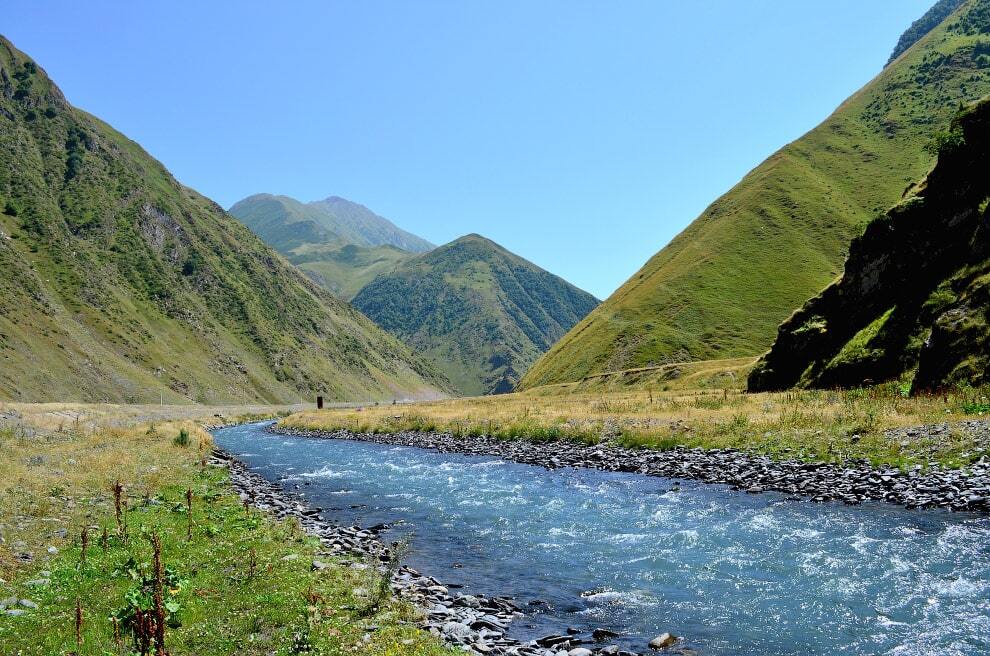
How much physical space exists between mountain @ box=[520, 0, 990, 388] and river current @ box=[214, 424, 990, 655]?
95486 millimetres

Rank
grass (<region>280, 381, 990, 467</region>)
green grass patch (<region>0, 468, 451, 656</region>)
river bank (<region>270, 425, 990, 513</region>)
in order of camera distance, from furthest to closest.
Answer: grass (<region>280, 381, 990, 467</region>) → river bank (<region>270, 425, 990, 513</region>) → green grass patch (<region>0, 468, 451, 656</region>)

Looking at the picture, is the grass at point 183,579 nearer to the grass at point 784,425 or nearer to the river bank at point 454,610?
the river bank at point 454,610

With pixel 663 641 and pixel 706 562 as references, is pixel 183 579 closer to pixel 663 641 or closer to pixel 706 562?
pixel 663 641

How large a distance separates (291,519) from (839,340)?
46183 mm

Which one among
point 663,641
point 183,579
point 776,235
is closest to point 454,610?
point 663,641

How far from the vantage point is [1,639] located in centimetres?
913

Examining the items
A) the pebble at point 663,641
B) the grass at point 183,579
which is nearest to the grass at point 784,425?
the pebble at point 663,641

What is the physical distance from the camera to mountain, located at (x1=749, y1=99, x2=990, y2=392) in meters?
29.6

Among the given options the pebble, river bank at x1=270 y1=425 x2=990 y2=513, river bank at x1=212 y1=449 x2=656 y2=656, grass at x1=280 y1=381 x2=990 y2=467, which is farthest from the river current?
grass at x1=280 y1=381 x2=990 y2=467

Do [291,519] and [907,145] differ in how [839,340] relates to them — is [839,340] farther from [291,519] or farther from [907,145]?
[907,145]

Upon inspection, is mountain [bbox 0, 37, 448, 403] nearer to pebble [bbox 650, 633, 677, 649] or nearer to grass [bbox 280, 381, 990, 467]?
grass [bbox 280, 381, 990, 467]

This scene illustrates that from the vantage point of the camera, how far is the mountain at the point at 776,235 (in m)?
121

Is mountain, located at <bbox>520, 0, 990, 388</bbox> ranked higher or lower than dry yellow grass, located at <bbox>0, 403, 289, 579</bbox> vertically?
higher

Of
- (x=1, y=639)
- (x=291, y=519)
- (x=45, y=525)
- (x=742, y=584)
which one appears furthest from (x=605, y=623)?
(x=45, y=525)
